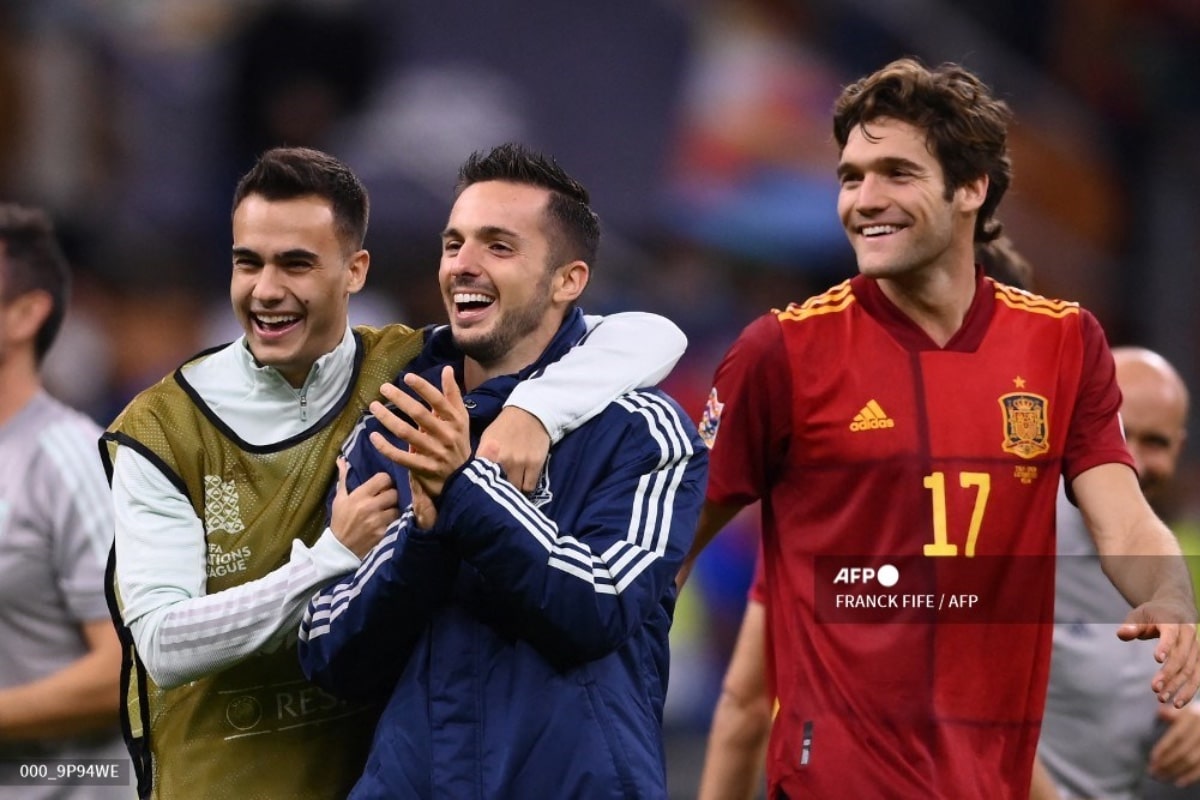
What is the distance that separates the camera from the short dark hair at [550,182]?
4117 millimetres

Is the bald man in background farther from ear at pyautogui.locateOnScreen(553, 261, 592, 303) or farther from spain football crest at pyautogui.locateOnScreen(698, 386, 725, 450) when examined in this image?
ear at pyautogui.locateOnScreen(553, 261, 592, 303)

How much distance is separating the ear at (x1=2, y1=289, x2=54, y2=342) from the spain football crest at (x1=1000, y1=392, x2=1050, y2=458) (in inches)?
94.7

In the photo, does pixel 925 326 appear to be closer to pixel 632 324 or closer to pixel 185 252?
pixel 632 324

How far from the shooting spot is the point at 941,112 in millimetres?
4406

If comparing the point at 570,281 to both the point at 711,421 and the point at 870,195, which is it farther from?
the point at 870,195

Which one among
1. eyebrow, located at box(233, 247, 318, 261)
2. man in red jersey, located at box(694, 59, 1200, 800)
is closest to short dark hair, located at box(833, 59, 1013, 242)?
man in red jersey, located at box(694, 59, 1200, 800)

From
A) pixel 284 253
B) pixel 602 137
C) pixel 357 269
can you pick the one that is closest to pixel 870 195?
pixel 357 269

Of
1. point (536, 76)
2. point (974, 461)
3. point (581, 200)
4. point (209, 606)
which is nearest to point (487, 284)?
point (581, 200)

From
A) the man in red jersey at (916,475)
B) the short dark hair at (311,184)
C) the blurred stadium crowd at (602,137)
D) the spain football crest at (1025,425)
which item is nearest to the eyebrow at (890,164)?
the man in red jersey at (916,475)

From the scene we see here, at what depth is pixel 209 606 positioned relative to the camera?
3781mm

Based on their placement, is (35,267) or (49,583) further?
(35,267)

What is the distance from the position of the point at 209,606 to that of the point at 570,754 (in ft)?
2.49

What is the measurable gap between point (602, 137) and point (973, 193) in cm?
602

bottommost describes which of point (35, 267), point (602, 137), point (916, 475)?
point (916, 475)
